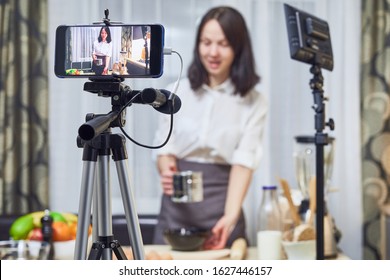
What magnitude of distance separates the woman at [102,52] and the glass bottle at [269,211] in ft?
2.56

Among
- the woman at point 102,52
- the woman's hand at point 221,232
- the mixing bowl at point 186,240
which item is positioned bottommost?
the woman's hand at point 221,232

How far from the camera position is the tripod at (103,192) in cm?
54

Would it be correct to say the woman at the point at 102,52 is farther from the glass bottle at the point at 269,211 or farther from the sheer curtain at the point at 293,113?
the sheer curtain at the point at 293,113

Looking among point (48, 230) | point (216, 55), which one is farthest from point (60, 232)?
point (216, 55)

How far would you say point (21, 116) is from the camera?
1.50 m

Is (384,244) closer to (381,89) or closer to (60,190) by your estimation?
(381,89)

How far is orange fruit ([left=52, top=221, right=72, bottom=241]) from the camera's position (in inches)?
38.9

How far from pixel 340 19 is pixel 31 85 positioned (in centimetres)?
87

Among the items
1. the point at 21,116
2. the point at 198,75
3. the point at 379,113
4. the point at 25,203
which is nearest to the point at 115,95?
the point at 198,75

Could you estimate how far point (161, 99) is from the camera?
53cm

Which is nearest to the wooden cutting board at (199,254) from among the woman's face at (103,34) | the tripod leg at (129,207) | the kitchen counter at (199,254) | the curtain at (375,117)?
the kitchen counter at (199,254)

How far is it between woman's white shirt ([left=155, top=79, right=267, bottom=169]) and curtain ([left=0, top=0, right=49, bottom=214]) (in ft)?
0.91

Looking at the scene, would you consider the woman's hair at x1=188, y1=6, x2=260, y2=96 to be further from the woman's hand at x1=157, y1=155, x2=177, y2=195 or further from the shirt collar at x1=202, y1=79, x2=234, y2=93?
the woman's hand at x1=157, y1=155, x2=177, y2=195

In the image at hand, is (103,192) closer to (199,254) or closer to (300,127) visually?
(199,254)
